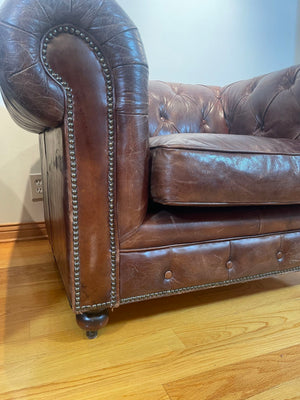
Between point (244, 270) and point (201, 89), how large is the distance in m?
0.89

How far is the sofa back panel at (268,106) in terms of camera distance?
857 mm

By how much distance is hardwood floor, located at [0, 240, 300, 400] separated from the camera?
53cm

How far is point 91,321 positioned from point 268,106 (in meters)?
0.87

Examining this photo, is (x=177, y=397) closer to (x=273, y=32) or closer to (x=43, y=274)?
(x=43, y=274)

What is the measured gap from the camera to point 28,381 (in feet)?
1.77

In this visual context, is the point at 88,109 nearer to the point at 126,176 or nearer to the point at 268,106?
the point at 126,176

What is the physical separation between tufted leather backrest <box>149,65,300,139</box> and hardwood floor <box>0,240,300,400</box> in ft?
1.83

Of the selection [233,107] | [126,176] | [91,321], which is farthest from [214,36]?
[91,321]

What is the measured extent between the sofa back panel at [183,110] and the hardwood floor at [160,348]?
688 millimetres

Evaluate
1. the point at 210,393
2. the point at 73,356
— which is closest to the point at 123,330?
the point at 73,356

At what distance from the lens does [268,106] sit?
952mm

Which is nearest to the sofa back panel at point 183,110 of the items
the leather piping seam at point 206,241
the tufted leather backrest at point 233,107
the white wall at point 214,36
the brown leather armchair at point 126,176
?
the tufted leather backrest at point 233,107

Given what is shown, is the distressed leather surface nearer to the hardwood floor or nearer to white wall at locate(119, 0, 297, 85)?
the hardwood floor

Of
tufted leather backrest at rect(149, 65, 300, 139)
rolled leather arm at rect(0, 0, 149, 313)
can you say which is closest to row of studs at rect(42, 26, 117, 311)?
rolled leather arm at rect(0, 0, 149, 313)
